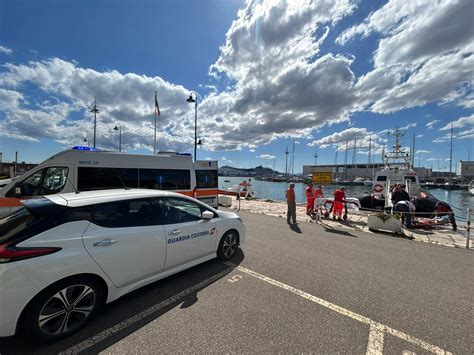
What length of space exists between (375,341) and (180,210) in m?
3.19

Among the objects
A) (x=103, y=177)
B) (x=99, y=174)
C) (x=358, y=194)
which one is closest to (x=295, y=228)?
(x=103, y=177)

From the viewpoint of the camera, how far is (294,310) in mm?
2992

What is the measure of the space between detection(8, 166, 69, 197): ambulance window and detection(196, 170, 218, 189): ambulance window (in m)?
5.05

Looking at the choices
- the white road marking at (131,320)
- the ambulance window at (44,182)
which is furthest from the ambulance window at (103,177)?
the white road marking at (131,320)

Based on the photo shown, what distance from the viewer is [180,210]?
3865mm

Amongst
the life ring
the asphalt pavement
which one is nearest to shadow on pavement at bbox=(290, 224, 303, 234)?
the asphalt pavement

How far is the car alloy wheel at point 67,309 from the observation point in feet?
7.69

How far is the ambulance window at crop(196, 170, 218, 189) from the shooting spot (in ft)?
34.7

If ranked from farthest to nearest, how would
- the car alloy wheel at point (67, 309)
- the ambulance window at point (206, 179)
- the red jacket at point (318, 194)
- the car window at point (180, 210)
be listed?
the red jacket at point (318, 194)
the ambulance window at point (206, 179)
the car window at point (180, 210)
the car alloy wheel at point (67, 309)

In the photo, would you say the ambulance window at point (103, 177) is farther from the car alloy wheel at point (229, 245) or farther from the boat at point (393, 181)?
the boat at point (393, 181)

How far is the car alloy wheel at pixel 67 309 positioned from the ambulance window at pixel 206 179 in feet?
26.0

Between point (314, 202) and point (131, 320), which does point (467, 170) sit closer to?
point (314, 202)

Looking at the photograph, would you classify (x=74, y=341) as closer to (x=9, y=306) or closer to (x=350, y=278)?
(x=9, y=306)

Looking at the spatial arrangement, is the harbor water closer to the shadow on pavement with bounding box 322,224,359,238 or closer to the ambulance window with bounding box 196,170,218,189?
the shadow on pavement with bounding box 322,224,359,238
